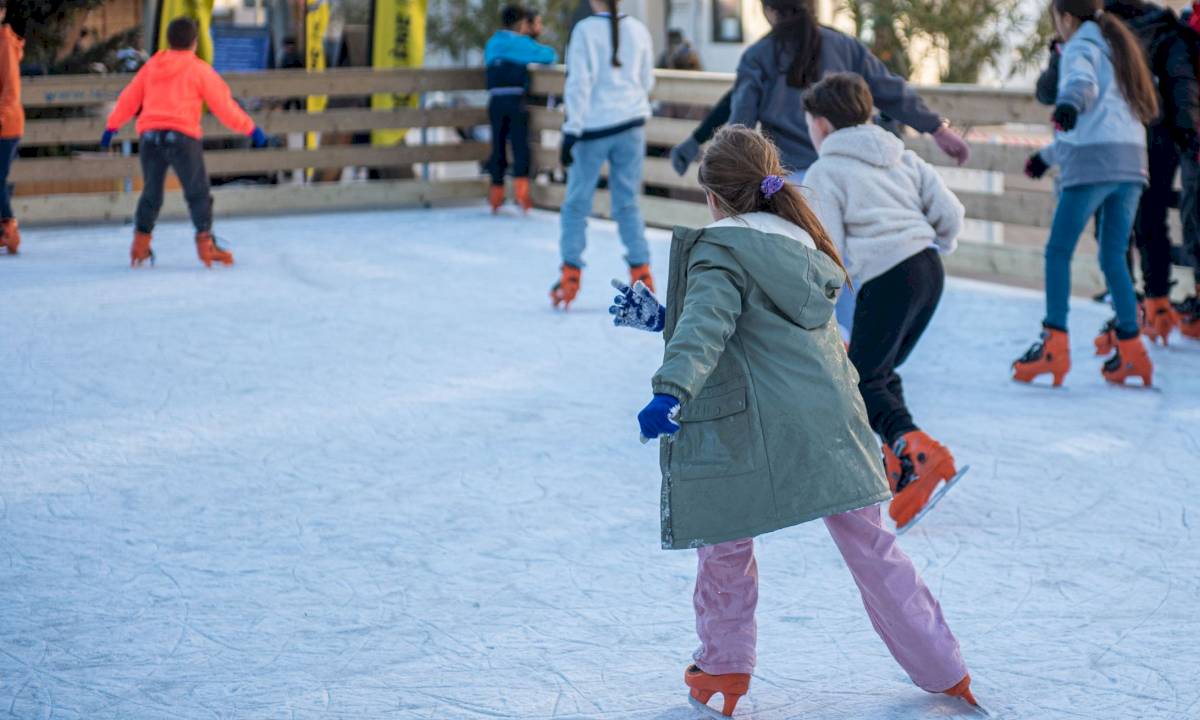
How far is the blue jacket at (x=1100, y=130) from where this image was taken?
Result: 5879mm

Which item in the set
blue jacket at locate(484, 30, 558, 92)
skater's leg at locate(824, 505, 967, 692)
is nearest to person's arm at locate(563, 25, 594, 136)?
blue jacket at locate(484, 30, 558, 92)

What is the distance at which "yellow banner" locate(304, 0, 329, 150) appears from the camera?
12930 millimetres

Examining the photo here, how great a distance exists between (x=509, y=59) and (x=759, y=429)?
31.2 feet

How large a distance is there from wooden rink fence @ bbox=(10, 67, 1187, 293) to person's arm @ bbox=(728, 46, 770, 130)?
2.99 metres

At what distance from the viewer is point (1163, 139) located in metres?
6.71

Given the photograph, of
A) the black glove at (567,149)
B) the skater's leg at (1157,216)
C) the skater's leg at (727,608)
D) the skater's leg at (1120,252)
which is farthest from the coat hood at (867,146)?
the black glove at (567,149)

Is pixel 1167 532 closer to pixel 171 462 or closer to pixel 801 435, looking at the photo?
pixel 801 435

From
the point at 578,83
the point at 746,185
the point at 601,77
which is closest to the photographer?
the point at 746,185

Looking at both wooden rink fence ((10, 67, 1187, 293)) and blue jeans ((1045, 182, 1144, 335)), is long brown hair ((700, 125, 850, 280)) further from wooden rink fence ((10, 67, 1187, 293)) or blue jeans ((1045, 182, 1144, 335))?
wooden rink fence ((10, 67, 1187, 293))

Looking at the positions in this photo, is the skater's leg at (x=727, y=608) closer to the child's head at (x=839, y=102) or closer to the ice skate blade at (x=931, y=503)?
the ice skate blade at (x=931, y=503)

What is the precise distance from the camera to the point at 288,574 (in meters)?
4.08

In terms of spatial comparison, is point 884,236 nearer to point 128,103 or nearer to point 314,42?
point 128,103

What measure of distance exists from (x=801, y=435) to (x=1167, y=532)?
72.5 inches

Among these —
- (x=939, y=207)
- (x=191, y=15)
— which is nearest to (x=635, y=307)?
(x=939, y=207)
